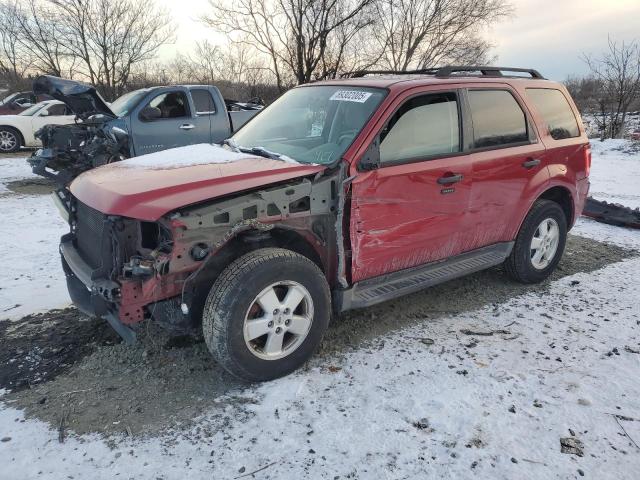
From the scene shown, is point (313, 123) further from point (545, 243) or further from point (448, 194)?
point (545, 243)

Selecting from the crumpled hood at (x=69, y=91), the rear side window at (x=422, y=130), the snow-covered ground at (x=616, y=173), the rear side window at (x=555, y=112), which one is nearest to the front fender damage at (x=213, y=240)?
the rear side window at (x=422, y=130)

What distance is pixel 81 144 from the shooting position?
24.7 ft

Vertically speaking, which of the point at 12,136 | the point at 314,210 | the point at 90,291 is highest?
the point at 314,210

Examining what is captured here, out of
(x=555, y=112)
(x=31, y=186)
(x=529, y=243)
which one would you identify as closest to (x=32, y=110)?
(x=31, y=186)

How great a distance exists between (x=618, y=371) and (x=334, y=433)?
1.99m

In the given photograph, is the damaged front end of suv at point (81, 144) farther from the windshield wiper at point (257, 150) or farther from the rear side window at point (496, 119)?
the rear side window at point (496, 119)

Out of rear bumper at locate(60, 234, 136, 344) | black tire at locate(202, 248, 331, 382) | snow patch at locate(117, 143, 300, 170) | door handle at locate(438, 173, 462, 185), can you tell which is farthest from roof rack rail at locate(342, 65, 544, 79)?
rear bumper at locate(60, 234, 136, 344)

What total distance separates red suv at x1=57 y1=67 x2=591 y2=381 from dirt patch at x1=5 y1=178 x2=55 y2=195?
20.4 ft

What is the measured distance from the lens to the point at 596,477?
7.57 feet

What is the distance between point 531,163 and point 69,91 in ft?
19.3

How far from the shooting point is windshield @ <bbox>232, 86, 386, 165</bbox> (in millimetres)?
3334

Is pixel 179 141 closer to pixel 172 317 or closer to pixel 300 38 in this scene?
pixel 172 317

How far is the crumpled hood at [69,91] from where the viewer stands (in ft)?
21.1

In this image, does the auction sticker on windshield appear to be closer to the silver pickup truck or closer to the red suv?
the red suv
